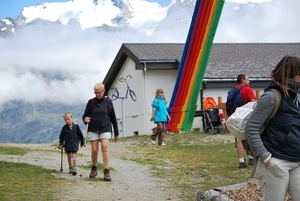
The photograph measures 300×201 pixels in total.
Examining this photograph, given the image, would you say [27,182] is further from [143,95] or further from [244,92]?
[143,95]

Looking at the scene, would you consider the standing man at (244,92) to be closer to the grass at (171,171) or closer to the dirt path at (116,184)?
the grass at (171,171)

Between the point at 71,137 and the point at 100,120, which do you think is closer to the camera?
the point at 100,120

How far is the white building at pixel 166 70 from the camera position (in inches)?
1022

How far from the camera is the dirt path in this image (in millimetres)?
9266

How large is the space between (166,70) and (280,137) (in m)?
22.7

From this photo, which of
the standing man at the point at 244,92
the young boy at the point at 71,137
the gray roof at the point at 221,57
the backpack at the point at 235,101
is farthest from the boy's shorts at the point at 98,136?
the gray roof at the point at 221,57

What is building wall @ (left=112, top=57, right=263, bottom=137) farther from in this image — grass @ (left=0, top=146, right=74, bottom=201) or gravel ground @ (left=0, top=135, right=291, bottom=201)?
grass @ (left=0, top=146, right=74, bottom=201)

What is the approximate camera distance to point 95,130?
10711mm

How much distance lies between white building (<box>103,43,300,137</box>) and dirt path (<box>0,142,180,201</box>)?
40.9 ft

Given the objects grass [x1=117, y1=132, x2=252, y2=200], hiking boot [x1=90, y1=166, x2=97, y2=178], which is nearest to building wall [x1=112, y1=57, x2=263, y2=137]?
grass [x1=117, y1=132, x2=252, y2=200]

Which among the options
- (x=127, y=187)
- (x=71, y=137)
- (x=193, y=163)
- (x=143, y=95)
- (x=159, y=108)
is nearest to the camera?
(x=127, y=187)

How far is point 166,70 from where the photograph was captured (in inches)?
1093

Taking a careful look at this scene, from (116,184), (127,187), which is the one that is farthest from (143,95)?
(127,187)

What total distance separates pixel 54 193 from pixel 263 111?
5.06 metres
